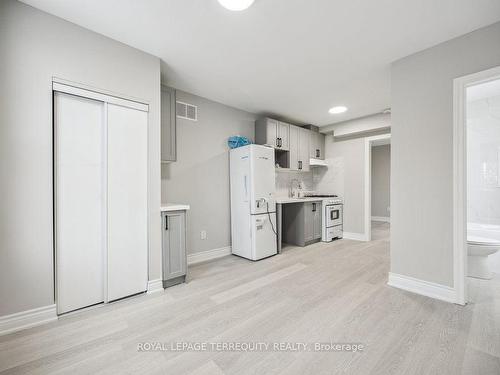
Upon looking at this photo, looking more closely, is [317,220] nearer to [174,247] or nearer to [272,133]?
[272,133]

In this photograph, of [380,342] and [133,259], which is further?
[133,259]

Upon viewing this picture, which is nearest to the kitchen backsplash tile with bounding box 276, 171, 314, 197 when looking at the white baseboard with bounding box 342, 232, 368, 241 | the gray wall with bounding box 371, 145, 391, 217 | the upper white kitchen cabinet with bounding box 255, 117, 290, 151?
the upper white kitchen cabinet with bounding box 255, 117, 290, 151

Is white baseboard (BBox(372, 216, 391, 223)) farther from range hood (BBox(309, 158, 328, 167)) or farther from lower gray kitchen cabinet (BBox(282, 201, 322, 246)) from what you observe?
lower gray kitchen cabinet (BBox(282, 201, 322, 246))

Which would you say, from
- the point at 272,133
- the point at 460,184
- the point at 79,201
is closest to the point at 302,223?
the point at 272,133

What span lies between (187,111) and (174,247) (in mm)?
1987

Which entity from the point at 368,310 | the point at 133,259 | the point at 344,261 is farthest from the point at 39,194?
the point at 344,261

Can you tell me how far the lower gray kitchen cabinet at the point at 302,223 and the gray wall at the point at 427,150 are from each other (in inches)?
71.4

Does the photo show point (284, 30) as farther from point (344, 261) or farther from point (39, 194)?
point (344, 261)

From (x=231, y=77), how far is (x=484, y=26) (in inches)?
96.3

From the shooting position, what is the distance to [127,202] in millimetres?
2219

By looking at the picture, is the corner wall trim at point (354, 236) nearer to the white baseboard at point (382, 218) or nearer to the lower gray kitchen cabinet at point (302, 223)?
the lower gray kitchen cabinet at point (302, 223)

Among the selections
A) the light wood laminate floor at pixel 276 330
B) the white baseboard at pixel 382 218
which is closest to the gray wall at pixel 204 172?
the light wood laminate floor at pixel 276 330

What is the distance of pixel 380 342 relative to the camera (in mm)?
1559

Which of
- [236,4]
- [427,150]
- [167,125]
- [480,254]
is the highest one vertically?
[236,4]
